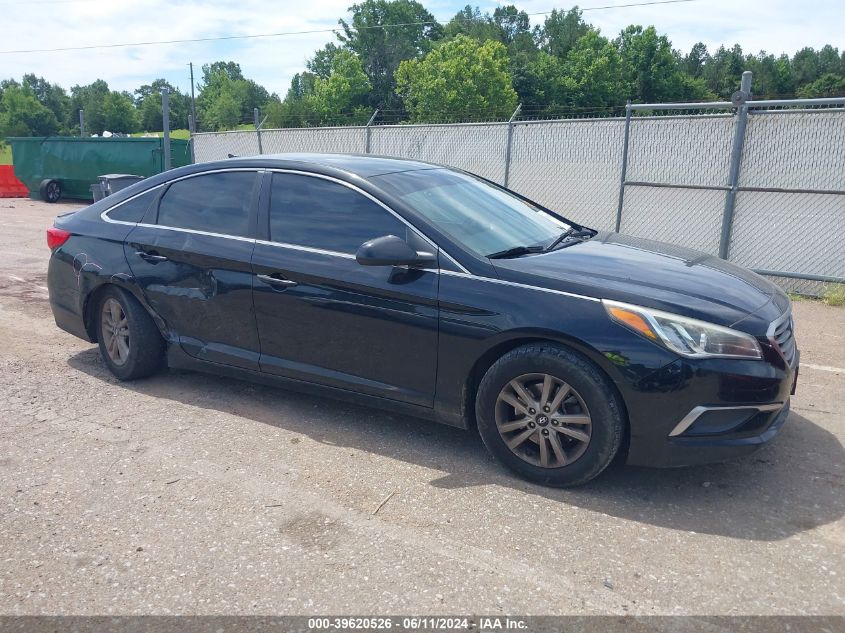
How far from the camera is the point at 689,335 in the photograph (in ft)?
10.6

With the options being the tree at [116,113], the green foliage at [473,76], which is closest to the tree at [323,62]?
the green foliage at [473,76]

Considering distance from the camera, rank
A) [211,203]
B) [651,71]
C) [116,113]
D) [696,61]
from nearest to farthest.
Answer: [211,203], [651,71], [116,113], [696,61]

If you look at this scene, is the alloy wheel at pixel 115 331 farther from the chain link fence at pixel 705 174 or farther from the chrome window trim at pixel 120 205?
the chain link fence at pixel 705 174

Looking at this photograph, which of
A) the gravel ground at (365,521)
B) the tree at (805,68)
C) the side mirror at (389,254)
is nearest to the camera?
the gravel ground at (365,521)

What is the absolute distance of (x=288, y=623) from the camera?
2.56 m

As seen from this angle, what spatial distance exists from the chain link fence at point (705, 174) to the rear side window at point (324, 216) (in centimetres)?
381

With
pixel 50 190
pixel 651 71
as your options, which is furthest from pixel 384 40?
pixel 50 190

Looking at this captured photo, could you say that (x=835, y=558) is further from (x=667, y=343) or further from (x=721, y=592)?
(x=667, y=343)

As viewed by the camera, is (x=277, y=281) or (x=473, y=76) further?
(x=473, y=76)

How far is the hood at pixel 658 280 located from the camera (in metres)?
3.34

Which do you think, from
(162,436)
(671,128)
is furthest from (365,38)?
(162,436)

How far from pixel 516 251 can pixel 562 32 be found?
101 metres

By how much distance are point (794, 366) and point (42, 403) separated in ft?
15.0

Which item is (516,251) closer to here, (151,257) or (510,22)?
(151,257)
